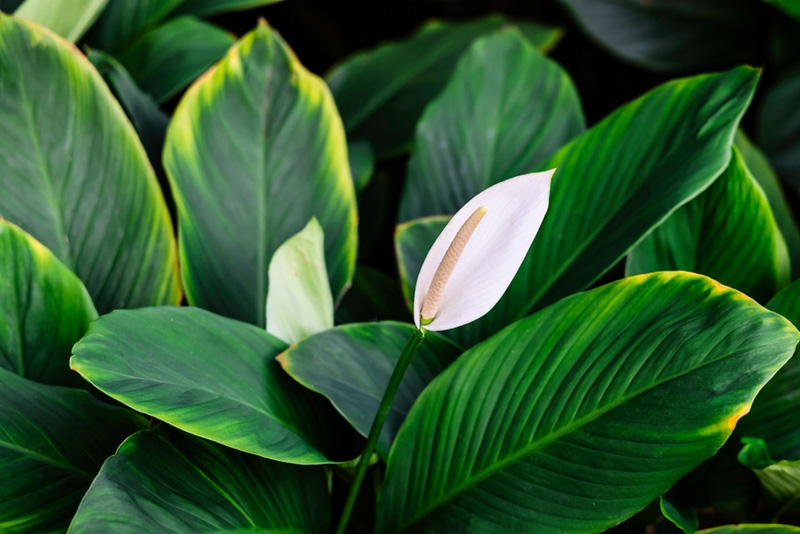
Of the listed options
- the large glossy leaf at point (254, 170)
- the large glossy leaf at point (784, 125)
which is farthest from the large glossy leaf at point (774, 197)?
the large glossy leaf at point (254, 170)

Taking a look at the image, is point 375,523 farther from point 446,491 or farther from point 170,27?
point 170,27

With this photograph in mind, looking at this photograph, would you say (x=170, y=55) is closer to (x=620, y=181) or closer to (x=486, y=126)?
(x=486, y=126)

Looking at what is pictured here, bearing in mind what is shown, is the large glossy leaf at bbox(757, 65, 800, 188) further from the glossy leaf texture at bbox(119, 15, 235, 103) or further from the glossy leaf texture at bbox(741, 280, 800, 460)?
the glossy leaf texture at bbox(119, 15, 235, 103)

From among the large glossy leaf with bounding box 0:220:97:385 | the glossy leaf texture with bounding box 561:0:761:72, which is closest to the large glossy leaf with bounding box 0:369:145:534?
the large glossy leaf with bounding box 0:220:97:385

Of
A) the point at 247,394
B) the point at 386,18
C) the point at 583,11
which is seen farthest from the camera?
the point at 386,18

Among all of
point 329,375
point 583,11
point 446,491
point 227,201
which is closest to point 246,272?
point 227,201

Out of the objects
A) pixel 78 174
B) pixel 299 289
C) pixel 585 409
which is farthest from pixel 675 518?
pixel 78 174

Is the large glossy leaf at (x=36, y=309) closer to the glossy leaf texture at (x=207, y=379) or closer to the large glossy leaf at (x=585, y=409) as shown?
the glossy leaf texture at (x=207, y=379)
